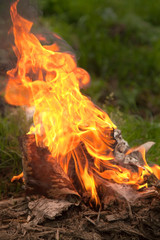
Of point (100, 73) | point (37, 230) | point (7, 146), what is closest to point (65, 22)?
point (100, 73)

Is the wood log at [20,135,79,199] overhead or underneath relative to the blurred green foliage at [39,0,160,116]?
overhead

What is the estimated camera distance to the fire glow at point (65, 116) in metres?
2.87

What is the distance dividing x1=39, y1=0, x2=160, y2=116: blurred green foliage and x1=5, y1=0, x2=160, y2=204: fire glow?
2685mm

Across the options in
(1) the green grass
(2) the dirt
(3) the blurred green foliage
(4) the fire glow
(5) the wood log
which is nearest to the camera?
(2) the dirt

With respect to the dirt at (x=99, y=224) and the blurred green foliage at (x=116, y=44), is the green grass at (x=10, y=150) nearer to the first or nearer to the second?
the dirt at (x=99, y=224)

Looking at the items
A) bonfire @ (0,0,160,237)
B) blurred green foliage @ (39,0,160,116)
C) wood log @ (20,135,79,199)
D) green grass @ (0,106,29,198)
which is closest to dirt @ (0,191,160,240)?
bonfire @ (0,0,160,237)

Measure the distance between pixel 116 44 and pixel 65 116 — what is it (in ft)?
14.6

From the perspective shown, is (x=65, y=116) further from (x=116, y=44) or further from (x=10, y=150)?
(x=116, y=44)

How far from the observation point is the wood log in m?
2.75

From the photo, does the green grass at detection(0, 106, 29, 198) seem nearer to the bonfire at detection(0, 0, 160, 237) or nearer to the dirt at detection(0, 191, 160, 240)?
the bonfire at detection(0, 0, 160, 237)

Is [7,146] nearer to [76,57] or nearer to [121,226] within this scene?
[76,57]

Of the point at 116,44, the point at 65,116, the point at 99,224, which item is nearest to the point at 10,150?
the point at 65,116

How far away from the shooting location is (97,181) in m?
2.81

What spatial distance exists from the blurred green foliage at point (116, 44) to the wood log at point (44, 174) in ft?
10.00
